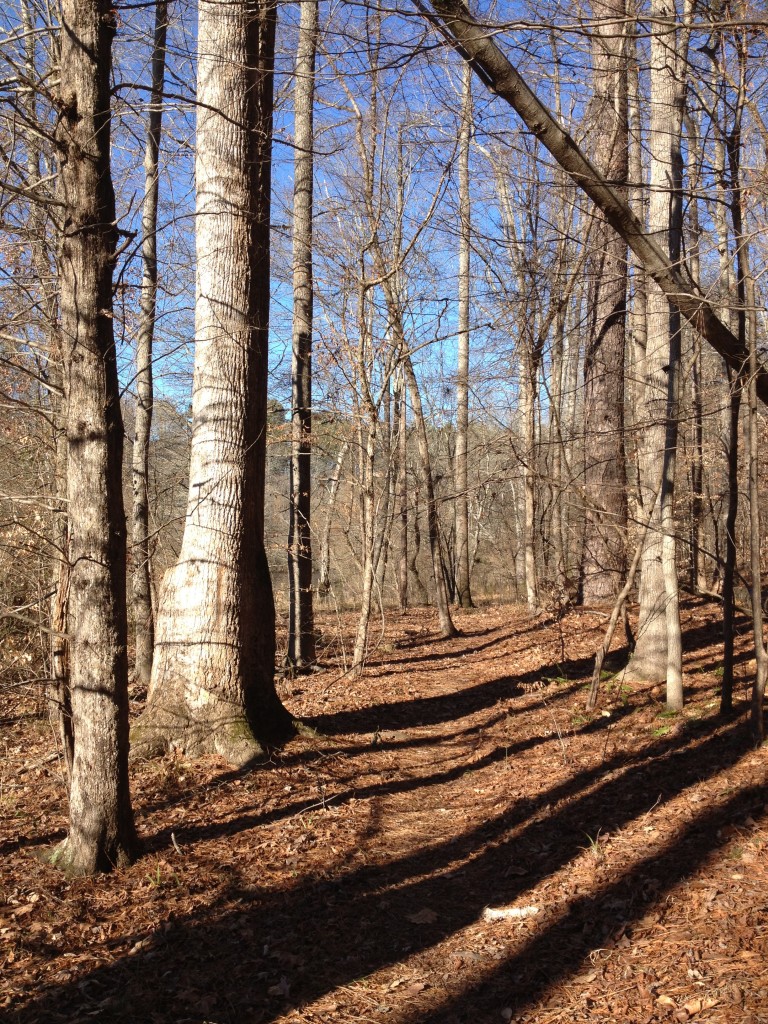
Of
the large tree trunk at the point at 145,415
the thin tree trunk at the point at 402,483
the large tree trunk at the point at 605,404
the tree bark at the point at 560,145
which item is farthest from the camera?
the thin tree trunk at the point at 402,483

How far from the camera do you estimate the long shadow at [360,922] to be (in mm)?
3338

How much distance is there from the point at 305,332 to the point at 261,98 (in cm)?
348

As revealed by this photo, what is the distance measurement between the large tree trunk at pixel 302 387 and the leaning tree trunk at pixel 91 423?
5.28 metres

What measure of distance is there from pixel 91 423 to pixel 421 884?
126 inches

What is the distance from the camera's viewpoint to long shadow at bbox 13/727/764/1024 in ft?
11.0

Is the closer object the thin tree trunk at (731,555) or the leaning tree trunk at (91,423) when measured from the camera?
the leaning tree trunk at (91,423)

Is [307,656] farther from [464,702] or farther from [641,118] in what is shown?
[641,118]

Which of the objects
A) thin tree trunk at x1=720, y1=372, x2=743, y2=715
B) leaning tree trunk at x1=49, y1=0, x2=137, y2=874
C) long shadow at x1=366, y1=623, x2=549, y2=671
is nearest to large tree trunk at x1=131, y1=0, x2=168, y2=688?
long shadow at x1=366, y1=623, x2=549, y2=671

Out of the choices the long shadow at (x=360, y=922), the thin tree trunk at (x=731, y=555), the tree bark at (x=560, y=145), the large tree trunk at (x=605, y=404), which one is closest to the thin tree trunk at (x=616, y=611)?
the thin tree trunk at (x=731, y=555)

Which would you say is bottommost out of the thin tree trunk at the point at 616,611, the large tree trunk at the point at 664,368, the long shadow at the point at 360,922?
the long shadow at the point at 360,922

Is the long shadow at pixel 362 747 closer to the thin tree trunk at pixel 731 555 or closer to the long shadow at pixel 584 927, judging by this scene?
the thin tree trunk at pixel 731 555

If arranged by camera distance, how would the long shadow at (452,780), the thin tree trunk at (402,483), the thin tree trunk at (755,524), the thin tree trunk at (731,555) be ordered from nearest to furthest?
1. the long shadow at (452,780)
2. the thin tree trunk at (755,524)
3. the thin tree trunk at (731,555)
4. the thin tree trunk at (402,483)

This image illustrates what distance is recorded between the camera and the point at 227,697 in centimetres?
612

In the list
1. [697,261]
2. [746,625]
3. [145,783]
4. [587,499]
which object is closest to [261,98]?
[587,499]
